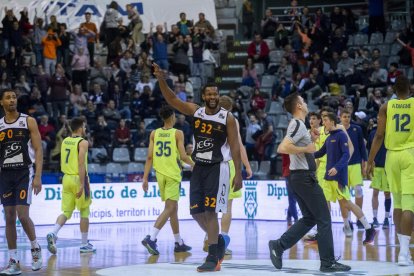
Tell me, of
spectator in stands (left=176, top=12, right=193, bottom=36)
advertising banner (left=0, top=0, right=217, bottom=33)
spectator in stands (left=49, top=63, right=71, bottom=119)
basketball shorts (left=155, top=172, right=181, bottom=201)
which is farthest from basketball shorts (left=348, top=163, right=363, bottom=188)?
advertising banner (left=0, top=0, right=217, bottom=33)

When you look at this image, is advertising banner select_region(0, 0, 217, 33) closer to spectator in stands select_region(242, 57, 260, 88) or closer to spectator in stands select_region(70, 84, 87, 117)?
spectator in stands select_region(242, 57, 260, 88)

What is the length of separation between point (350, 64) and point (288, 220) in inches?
337

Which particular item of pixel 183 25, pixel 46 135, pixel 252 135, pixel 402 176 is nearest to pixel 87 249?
pixel 402 176

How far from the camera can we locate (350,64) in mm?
29969

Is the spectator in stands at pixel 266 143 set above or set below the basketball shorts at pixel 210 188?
above

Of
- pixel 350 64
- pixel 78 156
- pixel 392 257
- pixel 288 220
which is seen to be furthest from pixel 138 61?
pixel 392 257

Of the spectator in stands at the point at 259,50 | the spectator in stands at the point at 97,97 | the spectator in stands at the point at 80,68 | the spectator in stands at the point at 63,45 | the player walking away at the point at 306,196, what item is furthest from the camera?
the spectator in stands at the point at 259,50

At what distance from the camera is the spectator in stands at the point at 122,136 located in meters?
27.4

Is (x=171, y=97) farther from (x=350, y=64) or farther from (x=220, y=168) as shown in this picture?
(x=350, y=64)

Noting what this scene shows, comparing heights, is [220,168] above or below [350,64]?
below

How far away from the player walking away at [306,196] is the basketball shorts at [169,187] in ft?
12.5

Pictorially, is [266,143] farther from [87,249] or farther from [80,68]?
[87,249]

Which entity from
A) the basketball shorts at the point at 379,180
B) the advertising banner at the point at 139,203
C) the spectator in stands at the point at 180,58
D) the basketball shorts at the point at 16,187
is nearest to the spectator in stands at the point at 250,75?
the spectator in stands at the point at 180,58

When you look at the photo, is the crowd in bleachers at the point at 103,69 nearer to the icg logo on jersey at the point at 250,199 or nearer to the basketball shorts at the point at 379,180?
the icg logo on jersey at the point at 250,199
